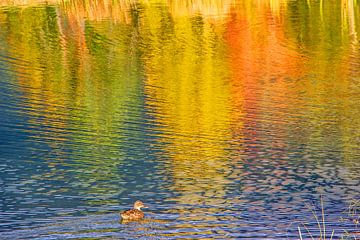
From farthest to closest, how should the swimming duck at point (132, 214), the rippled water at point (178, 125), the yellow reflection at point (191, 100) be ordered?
the yellow reflection at point (191, 100) → the rippled water at point (178, 125) → the swimming duck at point (132, 214)

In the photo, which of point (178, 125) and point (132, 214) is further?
point (178, 125)

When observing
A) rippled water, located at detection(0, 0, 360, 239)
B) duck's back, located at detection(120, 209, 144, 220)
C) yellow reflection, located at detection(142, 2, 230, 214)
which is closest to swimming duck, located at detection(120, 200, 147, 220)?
duck's back, located at detection(120, 209, 144, 220)

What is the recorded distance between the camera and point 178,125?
Answer: 20.3m

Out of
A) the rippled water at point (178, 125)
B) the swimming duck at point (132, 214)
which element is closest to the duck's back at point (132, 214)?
the swimming duck at point (132, 214)

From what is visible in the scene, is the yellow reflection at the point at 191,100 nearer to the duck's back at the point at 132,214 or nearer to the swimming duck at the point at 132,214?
the swimming duck at the point at 132,214

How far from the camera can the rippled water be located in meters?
13.8

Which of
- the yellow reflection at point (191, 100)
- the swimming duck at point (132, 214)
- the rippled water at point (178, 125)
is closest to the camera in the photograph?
the swimming duck at point (132, 214)

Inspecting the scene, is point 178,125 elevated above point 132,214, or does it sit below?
below

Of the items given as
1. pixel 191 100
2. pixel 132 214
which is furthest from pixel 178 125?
pixel 132 214

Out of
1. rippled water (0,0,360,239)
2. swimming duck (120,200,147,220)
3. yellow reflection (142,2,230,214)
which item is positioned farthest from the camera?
yellow reflection (142,2,230,214)

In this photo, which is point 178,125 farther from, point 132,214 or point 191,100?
point 132,214

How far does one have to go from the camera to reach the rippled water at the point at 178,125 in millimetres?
13805

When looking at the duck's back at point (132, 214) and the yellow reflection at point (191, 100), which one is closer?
the duck's back at point (132, 214)

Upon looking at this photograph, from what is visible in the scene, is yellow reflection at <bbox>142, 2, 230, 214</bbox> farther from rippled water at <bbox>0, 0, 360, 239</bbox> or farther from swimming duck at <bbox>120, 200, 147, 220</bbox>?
swimming duck at <bbox>120, 200, 147, 220</bbox>
